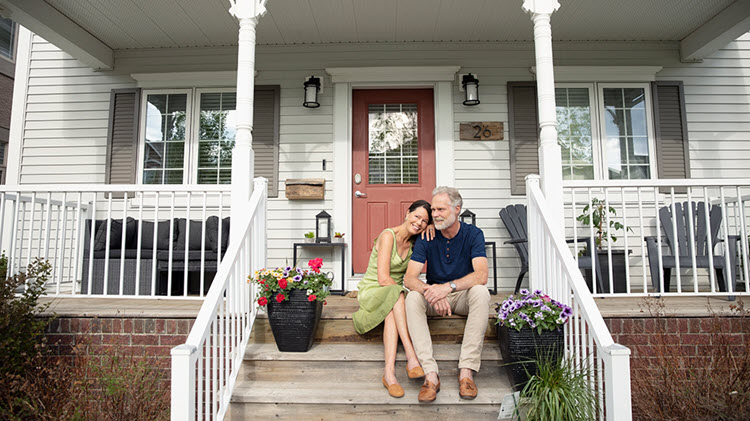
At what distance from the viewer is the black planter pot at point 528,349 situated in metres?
2.40

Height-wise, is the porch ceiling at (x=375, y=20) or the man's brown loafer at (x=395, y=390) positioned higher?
the porch ceiling at (x=375, y=20)

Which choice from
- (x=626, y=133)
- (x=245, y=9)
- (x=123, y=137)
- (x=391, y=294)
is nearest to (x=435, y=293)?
(x=391, y=294)

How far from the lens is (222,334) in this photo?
7.98 feet

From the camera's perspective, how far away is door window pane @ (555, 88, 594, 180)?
476 cm

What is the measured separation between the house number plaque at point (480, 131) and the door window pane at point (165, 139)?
295cm

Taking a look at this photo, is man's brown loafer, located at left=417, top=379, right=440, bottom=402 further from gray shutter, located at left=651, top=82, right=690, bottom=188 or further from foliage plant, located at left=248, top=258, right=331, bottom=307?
gray shutter, located at left=651, top=82, right=690, bottom=188

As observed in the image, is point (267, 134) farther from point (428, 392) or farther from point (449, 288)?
point (428, 392)

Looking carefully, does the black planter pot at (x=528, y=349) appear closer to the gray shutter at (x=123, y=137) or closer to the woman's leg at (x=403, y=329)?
the woman's leg at (x=403, y=329)

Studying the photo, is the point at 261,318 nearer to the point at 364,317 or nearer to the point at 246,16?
the point at 364,317

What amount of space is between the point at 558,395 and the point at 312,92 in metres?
3.55

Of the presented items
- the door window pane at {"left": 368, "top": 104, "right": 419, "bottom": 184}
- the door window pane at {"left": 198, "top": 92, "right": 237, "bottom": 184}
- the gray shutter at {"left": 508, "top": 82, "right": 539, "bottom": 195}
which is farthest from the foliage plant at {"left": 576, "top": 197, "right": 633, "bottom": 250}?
the door window pane at {"left": 198, "top": 92, "right": 237, "bottom": 184}

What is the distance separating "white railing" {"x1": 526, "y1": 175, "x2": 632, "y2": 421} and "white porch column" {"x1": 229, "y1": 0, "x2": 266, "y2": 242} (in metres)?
1.97

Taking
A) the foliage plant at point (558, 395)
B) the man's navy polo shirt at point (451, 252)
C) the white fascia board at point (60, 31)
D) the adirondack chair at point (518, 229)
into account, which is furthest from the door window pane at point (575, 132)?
the white fascia board at point (60, 31)

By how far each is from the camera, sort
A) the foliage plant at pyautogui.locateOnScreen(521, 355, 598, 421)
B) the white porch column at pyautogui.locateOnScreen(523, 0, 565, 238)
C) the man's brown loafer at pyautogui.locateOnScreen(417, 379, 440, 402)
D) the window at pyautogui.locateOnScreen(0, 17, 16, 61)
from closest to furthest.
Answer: the foliage plant at pyautogui.locateOnScreen(521, 355, 598, 421) < the man's brown loafer at pyautogui.locateOnScreen(417, 379, 440, 402) < the white porch column at pyautogui.locateOnScreen(523, 0, 565, 238) < the window at pyautogui.locateOnScreen(0, 17, 16, 61)
